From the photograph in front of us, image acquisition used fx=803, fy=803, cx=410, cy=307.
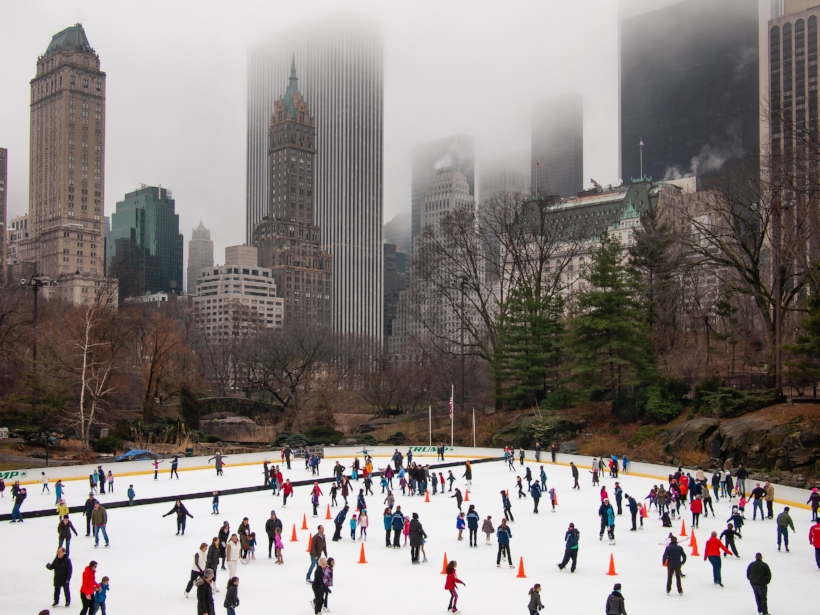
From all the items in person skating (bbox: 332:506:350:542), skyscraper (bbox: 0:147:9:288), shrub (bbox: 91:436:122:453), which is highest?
skyscraper (bbox: 0:147:9:288)

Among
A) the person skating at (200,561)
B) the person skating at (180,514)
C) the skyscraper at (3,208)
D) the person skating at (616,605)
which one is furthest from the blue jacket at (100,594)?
the skyscraper at (3,208)

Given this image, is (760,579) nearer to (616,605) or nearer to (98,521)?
(616,605)

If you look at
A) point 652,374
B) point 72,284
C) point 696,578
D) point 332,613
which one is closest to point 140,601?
point 332,613

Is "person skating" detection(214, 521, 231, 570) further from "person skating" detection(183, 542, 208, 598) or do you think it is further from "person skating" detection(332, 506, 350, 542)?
"person skating" detection(332, 506, 350, 542)

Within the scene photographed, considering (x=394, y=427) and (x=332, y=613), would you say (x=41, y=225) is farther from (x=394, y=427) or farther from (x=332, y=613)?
(x=332, y=613)

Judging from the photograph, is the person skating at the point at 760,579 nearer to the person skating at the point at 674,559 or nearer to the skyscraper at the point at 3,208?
the person skating at the point at 674,559

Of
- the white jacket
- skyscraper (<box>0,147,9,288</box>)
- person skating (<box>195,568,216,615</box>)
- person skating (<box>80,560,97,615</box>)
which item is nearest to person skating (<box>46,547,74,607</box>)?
person skating (<box>80,560,97,615</box>)
